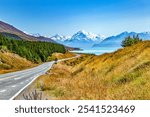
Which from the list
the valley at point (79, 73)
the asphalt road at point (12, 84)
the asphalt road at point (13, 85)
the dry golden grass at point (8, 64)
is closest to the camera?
the valley at point (79, 73)

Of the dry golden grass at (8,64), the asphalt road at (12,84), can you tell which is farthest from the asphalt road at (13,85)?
the dry golden grass at (8,64)

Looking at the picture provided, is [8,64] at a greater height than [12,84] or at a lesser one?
lesser

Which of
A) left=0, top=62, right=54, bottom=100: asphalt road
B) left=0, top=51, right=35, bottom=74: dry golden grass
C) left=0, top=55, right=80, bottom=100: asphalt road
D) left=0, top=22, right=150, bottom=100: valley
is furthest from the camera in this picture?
left=0, top=51, right=35, bottom=74: dry golden grass

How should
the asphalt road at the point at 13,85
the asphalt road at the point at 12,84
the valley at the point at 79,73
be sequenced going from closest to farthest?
the valley at the point at 79,73 → the asphalt road at the point at 13,85 → the asphalt road at the point at 12,84

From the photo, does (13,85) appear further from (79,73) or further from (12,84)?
(79,73)

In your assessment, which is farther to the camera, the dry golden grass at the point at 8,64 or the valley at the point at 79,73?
the dry golden grass at the point at 8,64

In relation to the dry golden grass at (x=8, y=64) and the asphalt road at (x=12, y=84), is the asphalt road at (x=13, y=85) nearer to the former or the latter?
the asphalt road at (x=12, y=84)

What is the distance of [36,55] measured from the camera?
153625 mm

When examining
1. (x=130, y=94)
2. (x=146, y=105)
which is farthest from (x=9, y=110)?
(x=130, y=94)

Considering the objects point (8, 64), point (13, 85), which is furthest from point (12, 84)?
point (8, 64)

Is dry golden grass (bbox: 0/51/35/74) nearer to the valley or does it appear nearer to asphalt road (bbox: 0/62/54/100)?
the valley

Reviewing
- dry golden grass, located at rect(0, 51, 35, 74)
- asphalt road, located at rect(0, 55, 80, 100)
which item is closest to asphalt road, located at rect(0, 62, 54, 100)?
asphalt road, located at rect(0, 55, 80, 100)

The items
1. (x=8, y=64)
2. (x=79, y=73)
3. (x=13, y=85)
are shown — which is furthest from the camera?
(x=8, y=64)

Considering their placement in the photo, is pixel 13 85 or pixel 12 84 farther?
pixel 12 84
